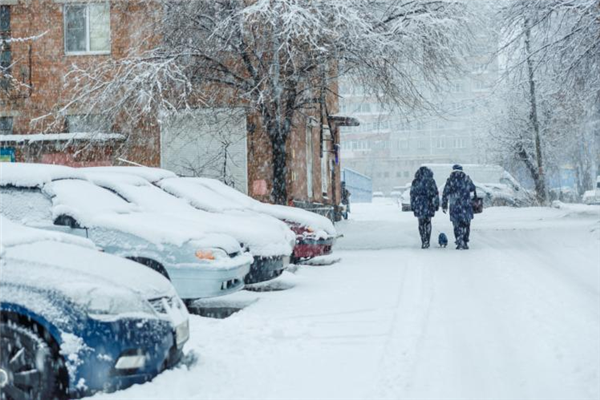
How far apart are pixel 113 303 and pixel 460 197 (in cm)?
1147

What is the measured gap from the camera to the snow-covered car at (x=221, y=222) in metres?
8.96

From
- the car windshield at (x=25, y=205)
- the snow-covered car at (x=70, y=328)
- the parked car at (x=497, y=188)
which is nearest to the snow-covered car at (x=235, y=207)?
the car windshield at (x=25, y=205)

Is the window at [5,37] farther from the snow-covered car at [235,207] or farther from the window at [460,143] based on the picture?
the window at [460,143]

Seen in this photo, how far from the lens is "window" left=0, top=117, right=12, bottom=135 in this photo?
21766 mm

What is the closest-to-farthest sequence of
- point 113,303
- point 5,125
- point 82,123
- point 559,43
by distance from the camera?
point 113,303, point 559,43, point 82,123, point 5,125

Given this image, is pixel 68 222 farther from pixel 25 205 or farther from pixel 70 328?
pixel 70 328

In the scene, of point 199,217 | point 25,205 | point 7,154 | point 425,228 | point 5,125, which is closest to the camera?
point 25,205

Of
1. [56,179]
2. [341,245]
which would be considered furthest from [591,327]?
[341,245]

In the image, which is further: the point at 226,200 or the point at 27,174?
the point at 226,200

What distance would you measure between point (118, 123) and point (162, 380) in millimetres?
15667

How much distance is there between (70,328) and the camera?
175 inches

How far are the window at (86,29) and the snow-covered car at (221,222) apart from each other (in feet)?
42.2

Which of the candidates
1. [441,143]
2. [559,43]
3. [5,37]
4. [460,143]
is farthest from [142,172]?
[441,143]

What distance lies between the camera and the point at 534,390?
5078 millimetres
